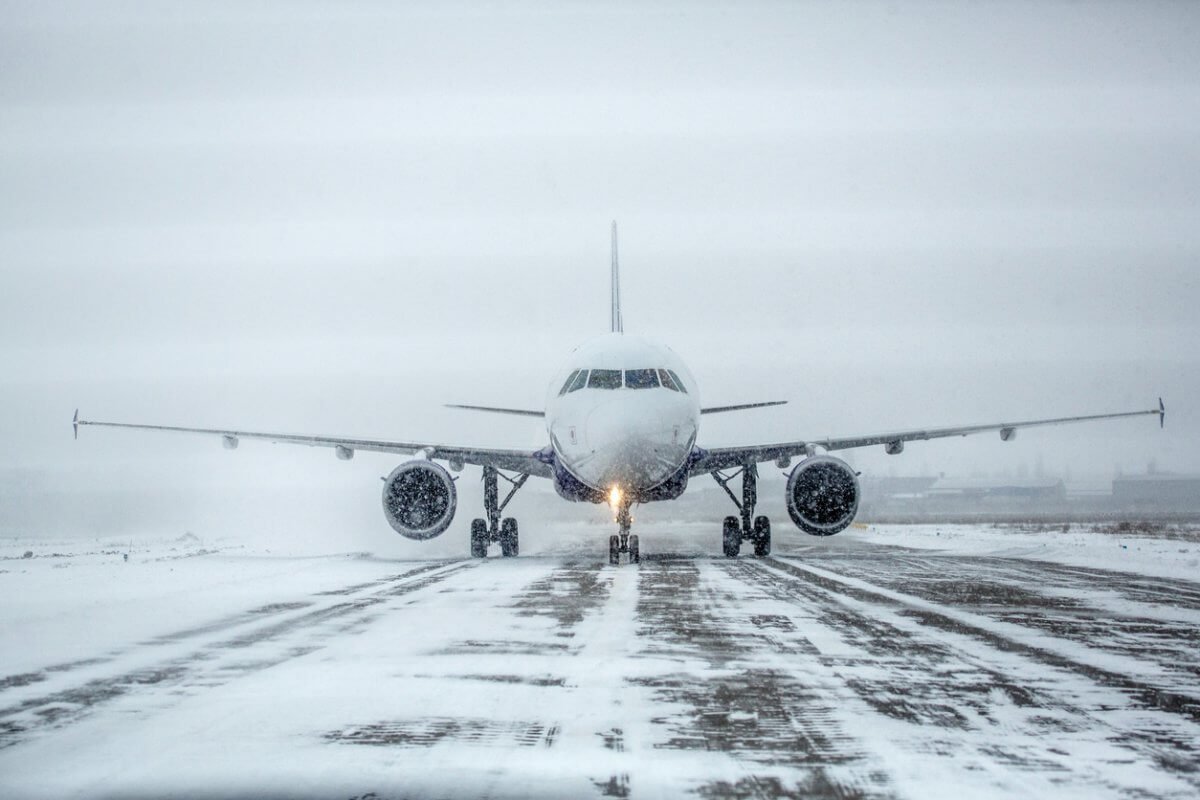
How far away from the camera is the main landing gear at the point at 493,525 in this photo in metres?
23.6

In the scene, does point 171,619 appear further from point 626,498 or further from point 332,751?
point 626,498

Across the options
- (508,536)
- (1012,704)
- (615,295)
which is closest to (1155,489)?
(615,295)

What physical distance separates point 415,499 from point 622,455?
18.4ft

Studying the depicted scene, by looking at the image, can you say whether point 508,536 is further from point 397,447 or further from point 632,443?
point 632,443

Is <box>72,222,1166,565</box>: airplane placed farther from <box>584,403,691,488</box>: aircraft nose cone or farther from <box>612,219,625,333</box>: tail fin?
<box>612,219,625,333</box>: tail fin

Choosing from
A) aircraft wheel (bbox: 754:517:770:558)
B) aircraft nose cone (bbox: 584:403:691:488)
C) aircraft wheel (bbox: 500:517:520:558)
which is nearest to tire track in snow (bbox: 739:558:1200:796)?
aircraft nose cone (bbox: 584:403:691:488)

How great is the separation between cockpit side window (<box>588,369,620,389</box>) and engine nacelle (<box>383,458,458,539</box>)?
4247 millimetres

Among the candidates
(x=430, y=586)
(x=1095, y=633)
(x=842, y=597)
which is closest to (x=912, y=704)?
(x=1095, y=633)

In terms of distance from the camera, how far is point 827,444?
23.4 metres

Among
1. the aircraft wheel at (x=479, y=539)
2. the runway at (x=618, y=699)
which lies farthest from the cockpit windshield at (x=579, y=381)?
the runway at (x=618, y=699)

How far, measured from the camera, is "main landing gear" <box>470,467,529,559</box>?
23.6 m

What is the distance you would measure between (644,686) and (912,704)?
1.69 m

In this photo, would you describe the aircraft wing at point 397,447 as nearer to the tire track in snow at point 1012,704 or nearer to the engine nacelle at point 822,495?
the engine nacelle at point 822,495

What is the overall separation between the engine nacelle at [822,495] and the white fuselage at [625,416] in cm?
300
